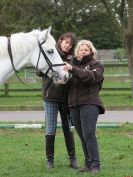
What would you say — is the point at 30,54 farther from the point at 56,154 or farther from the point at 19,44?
the point at 56,154

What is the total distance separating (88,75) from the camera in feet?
21.7

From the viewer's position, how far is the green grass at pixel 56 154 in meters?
7.25

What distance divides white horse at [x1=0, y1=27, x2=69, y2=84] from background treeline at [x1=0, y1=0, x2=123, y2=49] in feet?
36.9

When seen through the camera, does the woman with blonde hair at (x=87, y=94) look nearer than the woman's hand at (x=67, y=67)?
No

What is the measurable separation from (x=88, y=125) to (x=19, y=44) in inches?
54.5

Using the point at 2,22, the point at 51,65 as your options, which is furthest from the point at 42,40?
the point at 2,22

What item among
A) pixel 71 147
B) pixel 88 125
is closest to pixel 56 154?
pixel 71 147

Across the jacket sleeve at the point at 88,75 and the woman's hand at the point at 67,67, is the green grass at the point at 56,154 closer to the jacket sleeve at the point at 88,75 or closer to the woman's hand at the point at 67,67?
the jacket sleeve at the point at 88,75

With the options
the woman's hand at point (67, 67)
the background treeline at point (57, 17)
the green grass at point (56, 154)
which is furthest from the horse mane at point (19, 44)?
the background treeline at point (57, 17)

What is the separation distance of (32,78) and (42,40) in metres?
12.1

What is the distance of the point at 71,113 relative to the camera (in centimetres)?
703

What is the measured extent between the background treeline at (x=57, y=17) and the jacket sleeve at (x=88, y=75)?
11.1m

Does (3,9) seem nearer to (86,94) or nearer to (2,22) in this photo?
(2,22)

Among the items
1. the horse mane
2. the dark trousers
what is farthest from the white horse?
the dark trousers
